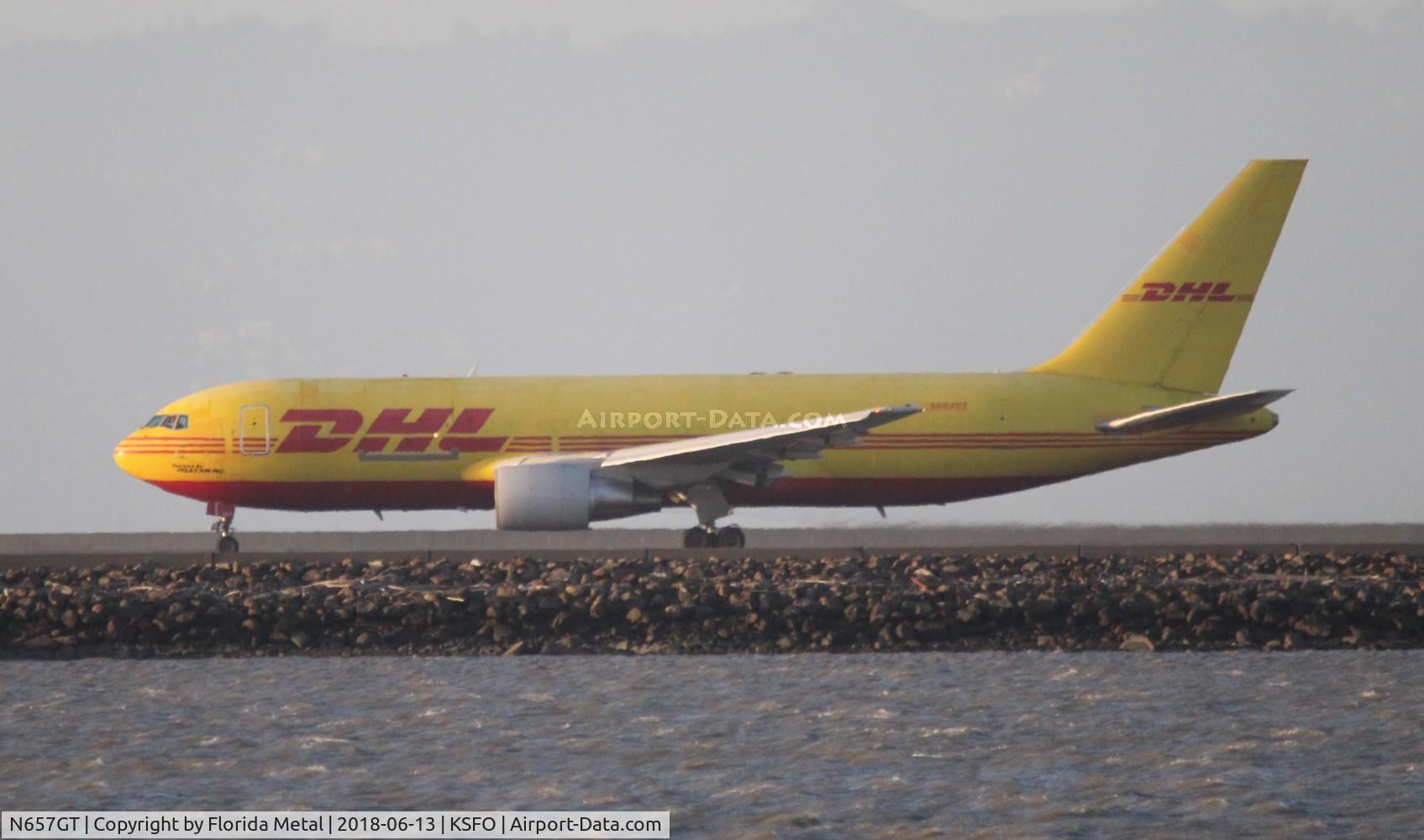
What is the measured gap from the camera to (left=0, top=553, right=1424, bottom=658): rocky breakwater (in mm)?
20094

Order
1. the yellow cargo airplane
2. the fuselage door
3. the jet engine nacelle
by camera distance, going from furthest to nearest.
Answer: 1. the fuselage door
2. the yellow cargo airplane
3. the jet engine nacelle

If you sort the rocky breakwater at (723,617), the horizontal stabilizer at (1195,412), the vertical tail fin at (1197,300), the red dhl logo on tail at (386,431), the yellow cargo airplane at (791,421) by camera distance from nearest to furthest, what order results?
the rocky breakwater at (723,617) → the horizontal stabilizer at (1195,412) → the yellow cargo airplane at (791,421) → the red dhl logo on tail at (386,431) → the vertical tail fin at (1197,300)

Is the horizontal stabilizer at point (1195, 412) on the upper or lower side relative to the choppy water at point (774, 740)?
upper

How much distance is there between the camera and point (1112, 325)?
30531mm

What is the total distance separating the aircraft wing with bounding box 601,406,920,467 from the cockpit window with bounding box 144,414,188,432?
744cm

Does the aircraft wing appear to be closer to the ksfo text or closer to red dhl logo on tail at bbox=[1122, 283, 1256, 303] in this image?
red dhl logo on tail at bbox=[1122, 283, 1256, 303]

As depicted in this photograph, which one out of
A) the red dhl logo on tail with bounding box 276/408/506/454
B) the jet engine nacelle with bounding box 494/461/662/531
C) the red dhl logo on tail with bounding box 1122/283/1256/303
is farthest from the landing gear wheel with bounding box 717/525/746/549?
the red dhl logo on tail with bounding box 1122/283/1256/303

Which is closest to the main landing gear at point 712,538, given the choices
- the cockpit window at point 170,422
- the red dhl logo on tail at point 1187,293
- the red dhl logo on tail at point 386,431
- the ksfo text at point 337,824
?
the red dhl logo on tail at point 386,431

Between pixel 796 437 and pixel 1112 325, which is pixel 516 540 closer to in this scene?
pixel 796 437

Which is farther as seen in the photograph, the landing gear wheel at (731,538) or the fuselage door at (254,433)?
the fuselage door at (254,433)

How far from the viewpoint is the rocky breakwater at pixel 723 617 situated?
20094 mm

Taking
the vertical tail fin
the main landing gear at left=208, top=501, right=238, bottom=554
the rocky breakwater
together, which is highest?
the vertical tail fin

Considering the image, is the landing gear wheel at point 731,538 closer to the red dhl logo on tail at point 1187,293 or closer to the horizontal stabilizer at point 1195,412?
the horizontal stabilizer at point 1195,412

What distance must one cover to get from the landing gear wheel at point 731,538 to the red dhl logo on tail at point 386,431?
3.84m
